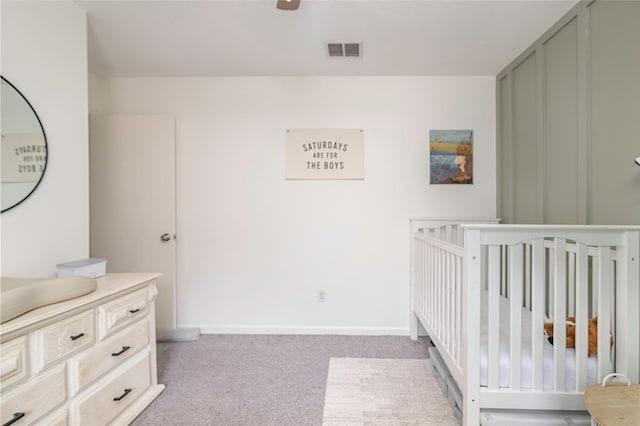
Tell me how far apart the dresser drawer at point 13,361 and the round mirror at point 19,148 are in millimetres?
672

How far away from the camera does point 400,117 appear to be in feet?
8.02

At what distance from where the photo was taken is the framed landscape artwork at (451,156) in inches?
95.4

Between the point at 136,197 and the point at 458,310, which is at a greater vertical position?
the point at 136,197

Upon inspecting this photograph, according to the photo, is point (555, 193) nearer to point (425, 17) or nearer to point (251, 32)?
point (425, 17)

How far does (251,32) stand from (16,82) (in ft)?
4.06

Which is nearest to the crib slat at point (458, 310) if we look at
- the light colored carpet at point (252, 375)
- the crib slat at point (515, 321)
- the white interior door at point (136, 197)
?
the crib slat at point (515, 321)

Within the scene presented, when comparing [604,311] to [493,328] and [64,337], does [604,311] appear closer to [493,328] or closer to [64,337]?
[493,328]

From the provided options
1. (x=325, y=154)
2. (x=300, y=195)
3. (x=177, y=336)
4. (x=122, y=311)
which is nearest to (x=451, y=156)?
(x=325, y=154)

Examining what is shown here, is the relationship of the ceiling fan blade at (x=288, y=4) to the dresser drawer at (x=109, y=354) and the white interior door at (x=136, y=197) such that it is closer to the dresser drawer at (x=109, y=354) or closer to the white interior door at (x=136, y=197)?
the white interior door at (x=136, y=197)

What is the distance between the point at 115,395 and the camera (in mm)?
1366

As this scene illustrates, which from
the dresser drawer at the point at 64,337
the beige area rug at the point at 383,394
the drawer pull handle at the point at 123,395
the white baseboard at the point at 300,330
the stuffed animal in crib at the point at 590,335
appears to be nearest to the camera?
the dresser drawer at the point at 64,337

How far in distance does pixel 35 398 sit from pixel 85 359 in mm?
195

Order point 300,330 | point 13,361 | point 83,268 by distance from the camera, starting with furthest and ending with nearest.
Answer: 1. point 300,330
2. point 83,268
3. point 13,361

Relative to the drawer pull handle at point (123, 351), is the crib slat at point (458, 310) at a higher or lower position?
higher
